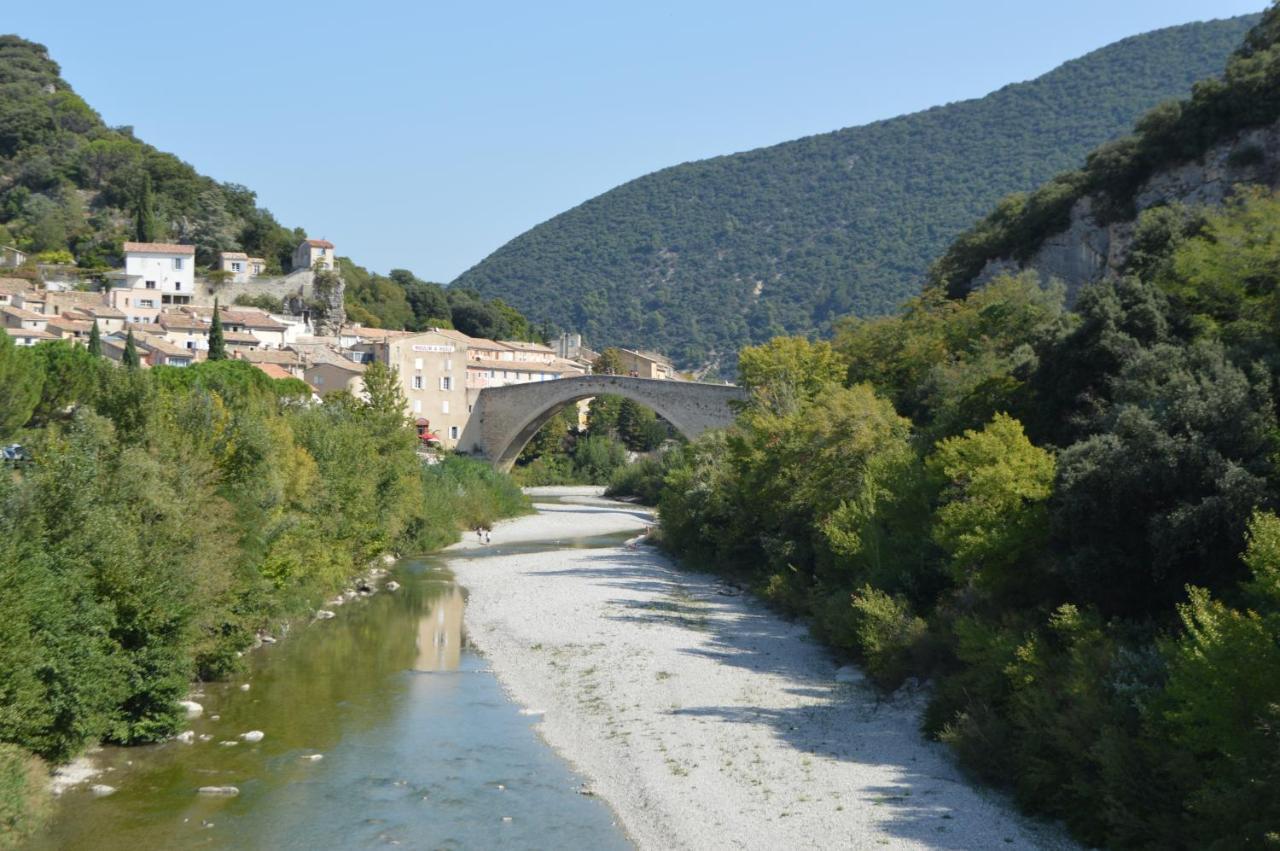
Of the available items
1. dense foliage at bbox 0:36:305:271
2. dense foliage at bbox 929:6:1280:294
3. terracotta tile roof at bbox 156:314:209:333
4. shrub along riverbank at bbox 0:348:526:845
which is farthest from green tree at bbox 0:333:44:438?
dense foliage at bbox 0:36:305:271

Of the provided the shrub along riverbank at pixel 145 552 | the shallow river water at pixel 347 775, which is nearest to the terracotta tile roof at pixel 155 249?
the shrub along riverbank at pixel 145 552

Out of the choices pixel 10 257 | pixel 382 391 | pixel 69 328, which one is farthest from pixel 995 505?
pixel 10 257

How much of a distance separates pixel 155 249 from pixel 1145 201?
60507mm

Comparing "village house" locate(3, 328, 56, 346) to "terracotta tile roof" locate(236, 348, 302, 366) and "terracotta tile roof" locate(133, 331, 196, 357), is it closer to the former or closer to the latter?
"terracotta tile roof" locate(133, 331, 196, 357)

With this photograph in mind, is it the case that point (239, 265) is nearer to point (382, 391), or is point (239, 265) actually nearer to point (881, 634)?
point (382, 391)

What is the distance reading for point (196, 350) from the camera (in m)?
62.3

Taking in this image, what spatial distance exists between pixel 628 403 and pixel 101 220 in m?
38.9

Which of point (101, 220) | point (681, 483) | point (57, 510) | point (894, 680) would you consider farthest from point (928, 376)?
point (101, 220)

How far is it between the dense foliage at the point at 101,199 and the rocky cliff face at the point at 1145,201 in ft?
204

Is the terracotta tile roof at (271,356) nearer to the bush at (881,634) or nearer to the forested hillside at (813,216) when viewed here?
the bush at (881,634)

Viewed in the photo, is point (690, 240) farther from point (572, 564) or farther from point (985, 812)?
point (985, 812)

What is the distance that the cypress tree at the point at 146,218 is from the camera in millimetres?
80812

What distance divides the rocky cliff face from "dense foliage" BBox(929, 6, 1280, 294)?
249 mm

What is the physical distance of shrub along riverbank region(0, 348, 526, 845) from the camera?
43.0 ft
